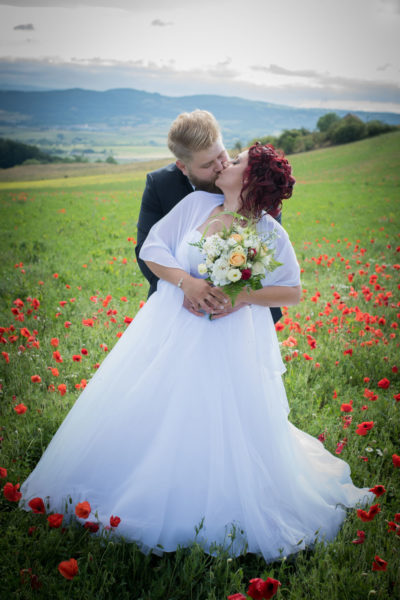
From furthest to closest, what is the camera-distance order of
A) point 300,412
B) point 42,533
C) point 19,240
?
point 19,240 → point 300,412 → point 42,533

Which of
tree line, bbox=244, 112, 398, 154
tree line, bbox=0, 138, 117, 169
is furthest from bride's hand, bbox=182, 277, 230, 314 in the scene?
tree line, bbox=244, 112, 398, 154

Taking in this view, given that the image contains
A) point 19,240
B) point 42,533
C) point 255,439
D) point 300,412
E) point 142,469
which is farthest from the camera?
point 19,240

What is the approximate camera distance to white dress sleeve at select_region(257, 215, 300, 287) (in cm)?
272

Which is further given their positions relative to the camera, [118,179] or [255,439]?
[118,179]

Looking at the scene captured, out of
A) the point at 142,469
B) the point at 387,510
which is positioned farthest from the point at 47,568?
the point at 387,510

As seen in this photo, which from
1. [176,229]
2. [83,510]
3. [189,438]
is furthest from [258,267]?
[83,510]

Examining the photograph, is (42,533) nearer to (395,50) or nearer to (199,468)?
(199,468)

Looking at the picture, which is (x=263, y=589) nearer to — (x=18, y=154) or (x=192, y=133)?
(x=192, y=133)

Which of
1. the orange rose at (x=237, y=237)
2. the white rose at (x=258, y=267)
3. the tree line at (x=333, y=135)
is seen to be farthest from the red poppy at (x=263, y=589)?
the tree line at (x=333, y=135)

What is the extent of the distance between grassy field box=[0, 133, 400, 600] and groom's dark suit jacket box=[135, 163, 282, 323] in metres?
1.34

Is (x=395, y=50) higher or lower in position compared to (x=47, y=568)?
higher

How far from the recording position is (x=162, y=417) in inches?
108

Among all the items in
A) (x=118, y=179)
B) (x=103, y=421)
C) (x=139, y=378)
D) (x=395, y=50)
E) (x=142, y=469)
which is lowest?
(x=142, y=469)

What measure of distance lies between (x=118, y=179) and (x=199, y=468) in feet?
105
